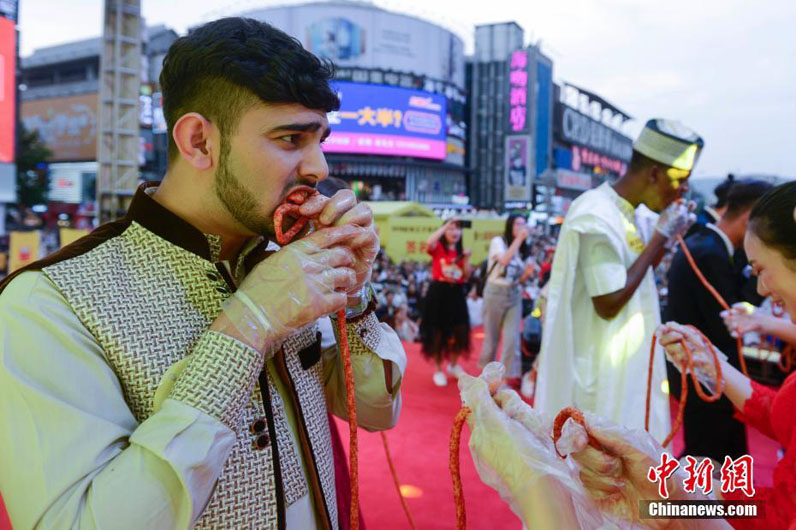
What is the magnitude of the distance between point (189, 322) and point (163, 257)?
0.14 metres

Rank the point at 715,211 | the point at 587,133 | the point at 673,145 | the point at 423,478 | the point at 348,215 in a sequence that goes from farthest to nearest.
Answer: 1. the point at 587,133
2. the point at 423,478
3. the point at 715,211
4. the point at 673,145
5. the point at 348,215

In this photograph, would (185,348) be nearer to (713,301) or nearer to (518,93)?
(713,301)

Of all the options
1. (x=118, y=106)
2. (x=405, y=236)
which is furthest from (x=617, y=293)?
(x=118, y=106)

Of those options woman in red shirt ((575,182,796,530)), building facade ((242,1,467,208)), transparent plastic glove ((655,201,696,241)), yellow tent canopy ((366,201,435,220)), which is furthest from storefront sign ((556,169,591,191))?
woman in red shirt ((575,182,796,530))

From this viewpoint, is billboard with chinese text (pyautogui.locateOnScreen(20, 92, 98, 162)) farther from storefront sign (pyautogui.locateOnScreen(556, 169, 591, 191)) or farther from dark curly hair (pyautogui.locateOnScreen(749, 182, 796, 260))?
dark curly hair (pyautogui.locateOnScreen(749, 182, 796, 260))

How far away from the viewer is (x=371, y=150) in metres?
23.5

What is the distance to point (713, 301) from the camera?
242cm

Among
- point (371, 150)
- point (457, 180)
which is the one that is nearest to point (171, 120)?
point (371, 150)

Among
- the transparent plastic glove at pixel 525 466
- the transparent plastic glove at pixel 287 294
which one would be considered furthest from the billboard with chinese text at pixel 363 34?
the transparent plastic glove at pixel 525 466

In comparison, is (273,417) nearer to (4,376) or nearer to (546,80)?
(4,376)

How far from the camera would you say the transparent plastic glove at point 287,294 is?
0.83m

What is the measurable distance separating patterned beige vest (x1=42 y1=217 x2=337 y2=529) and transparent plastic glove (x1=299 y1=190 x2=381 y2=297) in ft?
0.71

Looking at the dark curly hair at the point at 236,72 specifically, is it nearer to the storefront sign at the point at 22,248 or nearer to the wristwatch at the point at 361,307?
the wristwatch at the point at 361,307

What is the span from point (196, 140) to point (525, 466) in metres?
0.78
